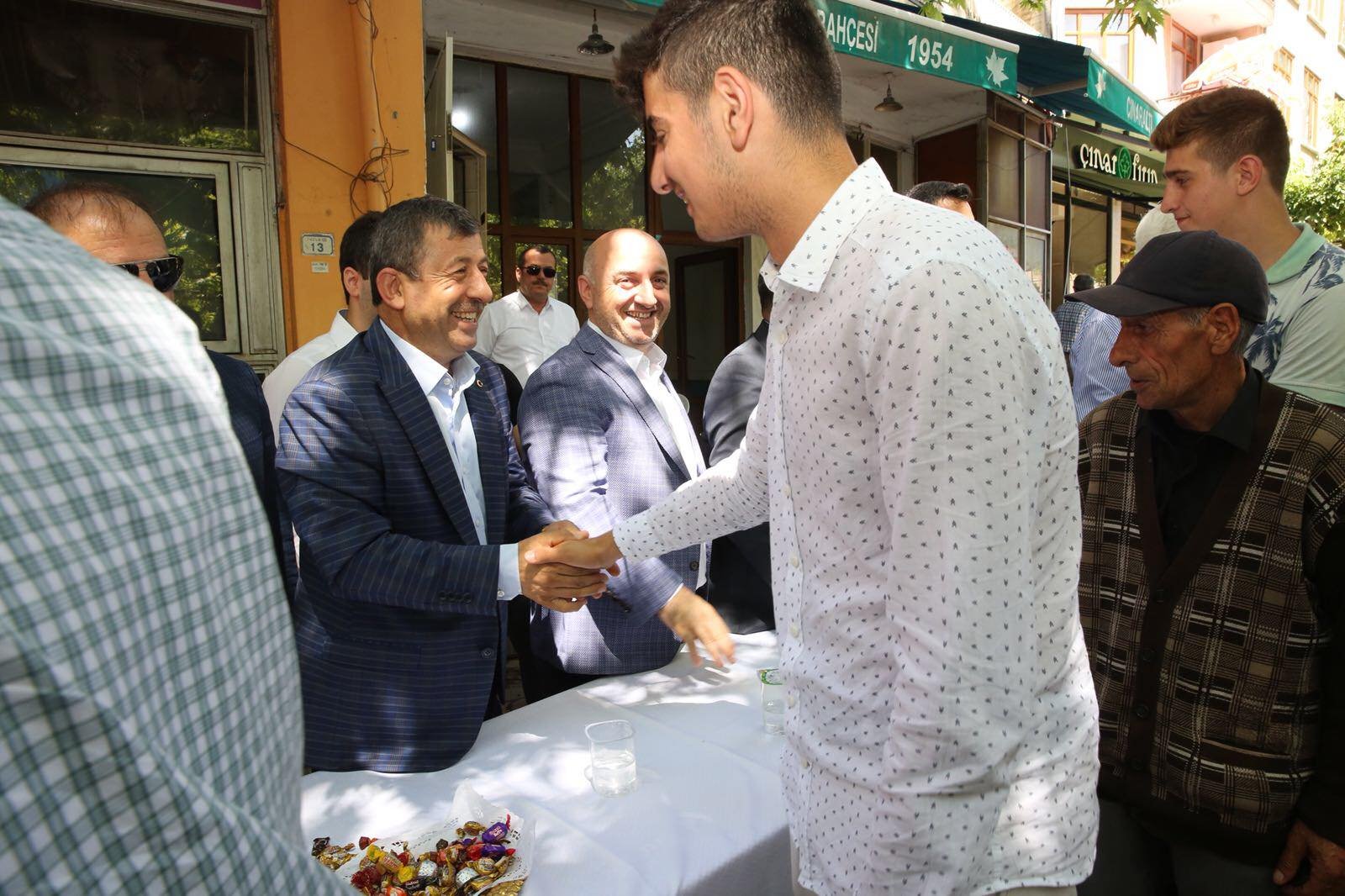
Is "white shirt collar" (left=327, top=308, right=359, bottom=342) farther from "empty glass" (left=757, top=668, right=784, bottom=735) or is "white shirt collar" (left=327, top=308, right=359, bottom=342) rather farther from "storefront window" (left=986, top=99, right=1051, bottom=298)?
"storefront window" (left=986, top=99, right=1051, bottom=298)

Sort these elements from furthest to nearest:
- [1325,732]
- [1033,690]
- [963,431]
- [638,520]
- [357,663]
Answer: [357,663] → [638,520] → [1325,732] → [1033,690] → [963,431]

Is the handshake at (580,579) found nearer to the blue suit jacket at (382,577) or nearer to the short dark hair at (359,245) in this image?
the blue suit jacket at (382,577)

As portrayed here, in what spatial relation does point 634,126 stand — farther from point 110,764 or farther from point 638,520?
point 110,764

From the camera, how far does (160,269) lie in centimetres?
239

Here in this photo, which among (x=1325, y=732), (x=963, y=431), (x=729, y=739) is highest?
(x=963, y=431)

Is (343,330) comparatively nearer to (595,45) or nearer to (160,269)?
(160,269)

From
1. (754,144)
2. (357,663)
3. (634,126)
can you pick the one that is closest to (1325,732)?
(754,144)

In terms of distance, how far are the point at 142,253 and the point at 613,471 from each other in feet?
4.83

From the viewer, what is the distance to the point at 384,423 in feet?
6.91

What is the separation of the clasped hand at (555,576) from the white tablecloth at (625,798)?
35 centimetres

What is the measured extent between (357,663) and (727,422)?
1516 mm

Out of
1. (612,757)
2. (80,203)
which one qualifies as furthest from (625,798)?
(80,203)

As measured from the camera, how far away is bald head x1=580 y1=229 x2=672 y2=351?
3117 mm

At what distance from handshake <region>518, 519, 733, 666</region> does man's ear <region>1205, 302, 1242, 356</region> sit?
1339 millimetres
